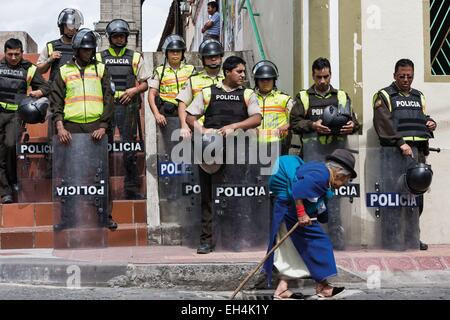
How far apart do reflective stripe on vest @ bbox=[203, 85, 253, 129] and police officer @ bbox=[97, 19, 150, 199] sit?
5.62 ft

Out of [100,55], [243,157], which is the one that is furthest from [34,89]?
[243,157]

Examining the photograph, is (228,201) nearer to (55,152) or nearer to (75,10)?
(55,152)

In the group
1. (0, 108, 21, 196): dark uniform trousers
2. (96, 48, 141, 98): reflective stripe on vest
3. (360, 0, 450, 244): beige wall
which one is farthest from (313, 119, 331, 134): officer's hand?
(0, 108, 21, 196): dark uniform trousers

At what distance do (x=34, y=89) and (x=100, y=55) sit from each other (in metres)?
0.96

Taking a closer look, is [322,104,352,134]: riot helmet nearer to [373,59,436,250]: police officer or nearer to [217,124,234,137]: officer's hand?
[373,59,436,250]: police officer

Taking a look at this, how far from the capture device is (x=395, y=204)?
871 cm

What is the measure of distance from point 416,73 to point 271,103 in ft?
6.93

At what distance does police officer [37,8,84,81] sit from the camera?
9.91 m

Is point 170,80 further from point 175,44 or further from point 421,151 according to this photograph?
point 421,151

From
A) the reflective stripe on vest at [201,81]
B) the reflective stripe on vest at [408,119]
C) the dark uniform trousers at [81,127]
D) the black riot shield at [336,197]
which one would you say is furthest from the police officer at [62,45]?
the reflective stripe on vest at [408,119]

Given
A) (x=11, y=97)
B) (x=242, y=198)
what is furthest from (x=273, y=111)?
(x=11, y=97)

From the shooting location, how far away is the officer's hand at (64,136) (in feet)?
28.1
